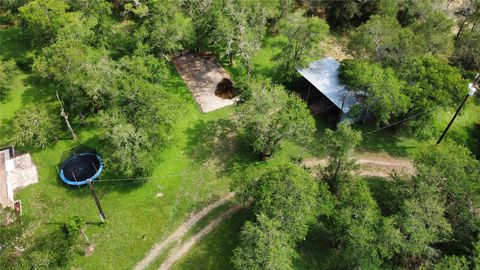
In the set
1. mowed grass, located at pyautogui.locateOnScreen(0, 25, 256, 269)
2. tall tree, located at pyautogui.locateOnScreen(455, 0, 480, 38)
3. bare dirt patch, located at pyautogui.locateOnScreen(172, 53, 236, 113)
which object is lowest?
mowed grass, located at pyautogui.locateOnScreen(0, 25, 256, 269)

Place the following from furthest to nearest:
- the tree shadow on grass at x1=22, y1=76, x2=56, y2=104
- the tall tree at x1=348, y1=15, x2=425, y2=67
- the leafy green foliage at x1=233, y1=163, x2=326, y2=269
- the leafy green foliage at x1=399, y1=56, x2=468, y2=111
→ the tree shadow on grass at x1=22, y1=76, x2=56, y2=104
the tall tree at x1=348, y1=15, x2=425, y2=67
the leafy green foliage at x1=399, y1=56, x2=468, y2=111
the leafy green foliage at x1=233, y1=163, x2=326, y2=269

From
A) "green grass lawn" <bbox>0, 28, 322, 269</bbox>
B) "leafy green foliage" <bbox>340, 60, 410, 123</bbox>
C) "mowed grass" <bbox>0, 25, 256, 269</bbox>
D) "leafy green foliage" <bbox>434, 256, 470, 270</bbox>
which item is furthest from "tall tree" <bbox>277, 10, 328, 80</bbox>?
"leafy green foliage" <bbox>434, 256, 470, 270</bbox>

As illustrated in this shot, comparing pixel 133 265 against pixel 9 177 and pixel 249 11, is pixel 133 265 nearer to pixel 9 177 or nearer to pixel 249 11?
pixel 9 177

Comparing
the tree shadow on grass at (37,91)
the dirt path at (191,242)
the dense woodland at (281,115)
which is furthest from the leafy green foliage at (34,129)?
the dirt path at (191,242)

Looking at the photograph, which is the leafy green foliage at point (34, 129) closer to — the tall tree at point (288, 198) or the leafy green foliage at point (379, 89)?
the tall tree at point (288, 198)

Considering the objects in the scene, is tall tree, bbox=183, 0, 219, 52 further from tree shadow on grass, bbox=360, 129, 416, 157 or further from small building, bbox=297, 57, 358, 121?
tree shadow on grass, bbox=360, 129, 416, 157

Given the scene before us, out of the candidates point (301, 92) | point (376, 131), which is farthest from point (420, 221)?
point (301, 92)

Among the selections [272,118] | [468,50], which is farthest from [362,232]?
[468,50]
